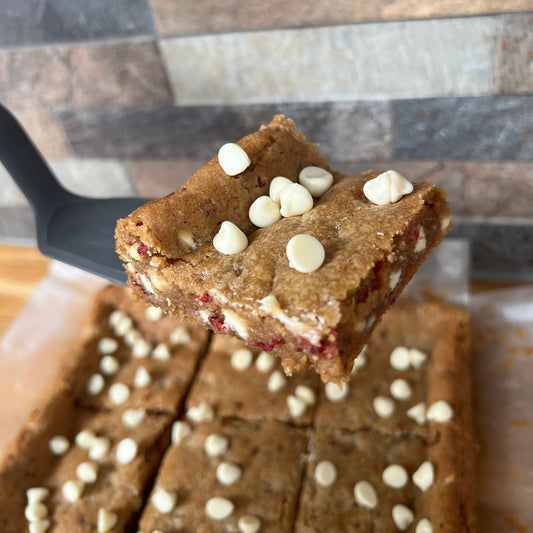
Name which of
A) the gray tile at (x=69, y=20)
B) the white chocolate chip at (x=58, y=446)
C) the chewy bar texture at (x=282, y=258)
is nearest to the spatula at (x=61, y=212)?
the chewy bar texture at (x=282, y=258)

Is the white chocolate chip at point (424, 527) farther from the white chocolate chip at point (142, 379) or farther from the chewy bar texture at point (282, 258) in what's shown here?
the white chocolate chip at point (142, 379)

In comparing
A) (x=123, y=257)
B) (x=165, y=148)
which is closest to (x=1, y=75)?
(x=165, y=148)

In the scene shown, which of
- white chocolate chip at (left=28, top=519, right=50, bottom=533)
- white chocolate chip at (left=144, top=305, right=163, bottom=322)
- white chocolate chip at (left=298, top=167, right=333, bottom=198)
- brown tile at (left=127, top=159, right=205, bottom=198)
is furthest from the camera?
brown tile at (left=127, top=159, right=205, bottom=198)

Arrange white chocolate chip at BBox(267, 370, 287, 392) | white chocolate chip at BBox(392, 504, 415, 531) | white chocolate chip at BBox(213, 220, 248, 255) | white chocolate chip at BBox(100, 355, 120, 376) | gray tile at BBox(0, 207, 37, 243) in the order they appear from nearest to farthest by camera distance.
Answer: white chocolate chip at BBox(213, 220, 248, 255)
white chocolate chip at BBox(392, 504, 415, 531)
white chocolate chip at BBox(267, 370, 287, 392)
white chocolate chip at BBox(100, 355, 120, 376)
gray tile at BBox(0, 207, 37, 243)

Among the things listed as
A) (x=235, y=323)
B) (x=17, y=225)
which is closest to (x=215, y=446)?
(x=235, y=323)

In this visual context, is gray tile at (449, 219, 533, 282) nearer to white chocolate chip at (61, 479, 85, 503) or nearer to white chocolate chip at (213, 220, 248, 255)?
white chocolate chip at (213, 220, 248, 255)

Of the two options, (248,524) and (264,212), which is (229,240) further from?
(248,524)

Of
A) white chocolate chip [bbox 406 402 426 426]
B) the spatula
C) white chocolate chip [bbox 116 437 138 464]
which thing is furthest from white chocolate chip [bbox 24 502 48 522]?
white chocolate chip [bbox 406 402 426 426]
